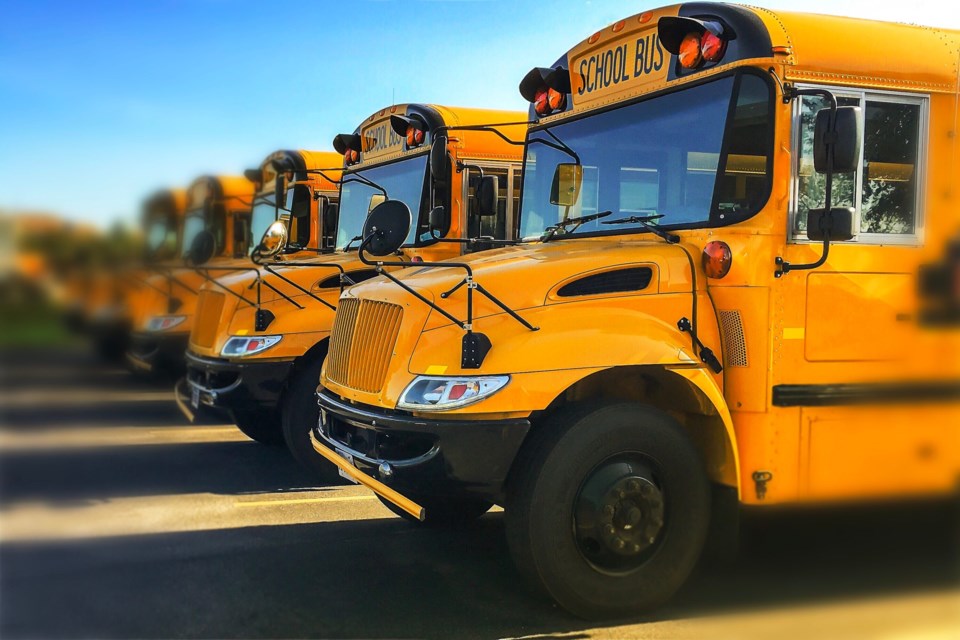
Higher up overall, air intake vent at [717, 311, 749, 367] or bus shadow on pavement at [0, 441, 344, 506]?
air intake vent at [717, 311, 749, 367]

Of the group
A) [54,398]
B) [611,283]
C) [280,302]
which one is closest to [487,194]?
[280,302]

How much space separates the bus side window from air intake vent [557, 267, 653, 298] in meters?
0.72

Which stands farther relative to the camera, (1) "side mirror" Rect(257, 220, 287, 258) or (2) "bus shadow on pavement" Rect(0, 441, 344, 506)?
(1) "side mirror" Rect(257, 220, 287, 258)

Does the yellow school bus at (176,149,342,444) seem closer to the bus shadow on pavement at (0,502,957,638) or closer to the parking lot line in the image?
the parking lot line

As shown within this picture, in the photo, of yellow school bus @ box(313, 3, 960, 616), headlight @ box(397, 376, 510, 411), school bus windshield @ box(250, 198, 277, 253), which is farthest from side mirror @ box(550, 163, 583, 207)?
school bus windshield @ box(250, 198, 277, 253)

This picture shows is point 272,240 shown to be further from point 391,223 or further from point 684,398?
point 684,398

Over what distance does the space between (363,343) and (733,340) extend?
1.68 meters

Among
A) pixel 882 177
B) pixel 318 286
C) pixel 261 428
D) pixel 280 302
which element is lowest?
pixel 261 428

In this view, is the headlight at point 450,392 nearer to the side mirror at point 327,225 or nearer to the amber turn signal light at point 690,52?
the amber turn signal light at point 690,52

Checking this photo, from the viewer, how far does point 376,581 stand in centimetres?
375

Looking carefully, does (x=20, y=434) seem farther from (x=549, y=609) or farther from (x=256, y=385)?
(x=256, y=385)

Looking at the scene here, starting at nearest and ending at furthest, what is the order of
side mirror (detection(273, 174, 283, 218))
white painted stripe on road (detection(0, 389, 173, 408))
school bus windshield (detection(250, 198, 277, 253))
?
white painted stripe on road (detection(0, 389, 173, 408)) → side mirror (detection(273, 174, 283, 218)) → school bus windshield (detection(250, 198, 277, 253))

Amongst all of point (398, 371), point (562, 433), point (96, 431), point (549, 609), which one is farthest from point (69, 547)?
point (549, 609)

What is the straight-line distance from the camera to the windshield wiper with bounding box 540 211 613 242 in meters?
4.08
